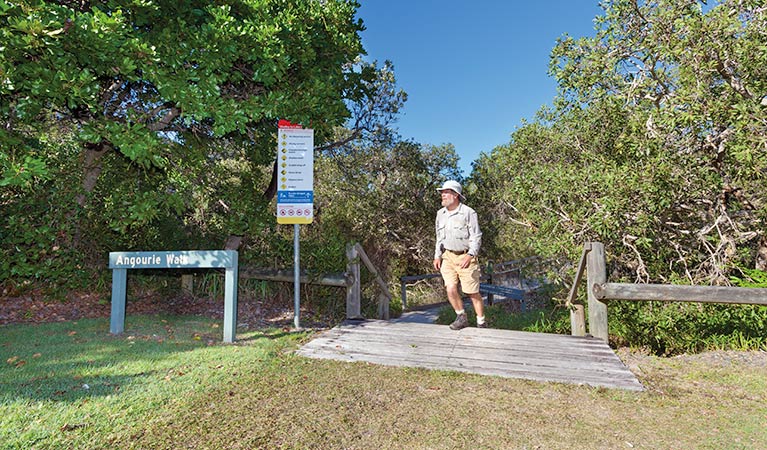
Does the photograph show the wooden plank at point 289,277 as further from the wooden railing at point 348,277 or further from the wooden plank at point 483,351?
the wooden plank at point 483,351

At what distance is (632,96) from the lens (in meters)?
5.23

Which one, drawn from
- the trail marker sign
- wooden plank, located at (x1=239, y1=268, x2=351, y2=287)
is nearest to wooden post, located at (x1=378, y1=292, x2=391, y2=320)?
wooden plank, located at (x1=239, y1=268, x2=351, y2=287)

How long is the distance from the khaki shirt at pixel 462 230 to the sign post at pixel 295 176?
1.82 meters

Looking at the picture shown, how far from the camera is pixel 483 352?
3955mm

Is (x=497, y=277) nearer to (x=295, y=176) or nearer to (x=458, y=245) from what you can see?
(x=458, y=245)

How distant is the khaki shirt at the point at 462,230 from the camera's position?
4.68m

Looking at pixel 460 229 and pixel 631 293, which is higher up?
pixel 460 229

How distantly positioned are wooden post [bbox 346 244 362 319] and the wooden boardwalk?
50cm

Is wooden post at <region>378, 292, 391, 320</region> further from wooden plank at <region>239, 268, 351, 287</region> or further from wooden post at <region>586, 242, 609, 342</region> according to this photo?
wooden post at <region>586, 242, 609, 342</region>

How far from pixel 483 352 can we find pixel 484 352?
0.01m

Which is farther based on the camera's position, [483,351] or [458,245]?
[458,245]

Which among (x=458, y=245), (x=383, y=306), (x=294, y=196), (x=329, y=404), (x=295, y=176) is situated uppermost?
(x=295, y=176)

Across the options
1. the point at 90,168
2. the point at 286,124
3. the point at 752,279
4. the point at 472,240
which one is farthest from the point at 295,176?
the point at 752,279

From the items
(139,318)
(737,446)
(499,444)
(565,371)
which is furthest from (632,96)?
(139,318)
